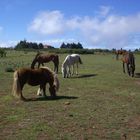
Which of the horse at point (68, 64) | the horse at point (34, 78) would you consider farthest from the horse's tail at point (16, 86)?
the horse at point (68, 64)

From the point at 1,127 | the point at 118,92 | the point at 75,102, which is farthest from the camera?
the point at 118,92

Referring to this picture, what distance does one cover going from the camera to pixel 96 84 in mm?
19000

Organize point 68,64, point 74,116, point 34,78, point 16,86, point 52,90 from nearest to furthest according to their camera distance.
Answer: point 74,116, point 16,86, point 34,78, point 52,90, point 68,64

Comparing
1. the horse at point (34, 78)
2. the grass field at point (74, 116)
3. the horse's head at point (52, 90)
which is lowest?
the grass field at point (74, 116)

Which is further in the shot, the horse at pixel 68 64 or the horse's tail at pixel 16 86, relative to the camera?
the horse at pixel 68 64

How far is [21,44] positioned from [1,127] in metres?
108

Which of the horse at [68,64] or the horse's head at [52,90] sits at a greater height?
the horse at [68,64]

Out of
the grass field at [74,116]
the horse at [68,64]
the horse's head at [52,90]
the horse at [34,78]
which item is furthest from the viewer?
the horse at [68,64]

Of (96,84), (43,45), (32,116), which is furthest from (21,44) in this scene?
(32,116)

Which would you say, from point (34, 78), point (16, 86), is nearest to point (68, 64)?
point (34, 78)

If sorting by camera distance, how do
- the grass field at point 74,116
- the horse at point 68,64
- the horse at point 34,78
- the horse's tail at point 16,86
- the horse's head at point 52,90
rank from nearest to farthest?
the grass field at point 74,116 → the horse's tail at point 16,86 → the horse at point 34,78 → the horse's head at point 52,90 → the horse at point 68,64

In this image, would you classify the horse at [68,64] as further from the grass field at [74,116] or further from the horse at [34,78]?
the horse at [34,78]

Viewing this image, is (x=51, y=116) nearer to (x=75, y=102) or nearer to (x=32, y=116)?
(x=32, y=116)

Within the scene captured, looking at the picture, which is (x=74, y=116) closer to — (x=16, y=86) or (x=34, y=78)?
(x=16, y=86)
